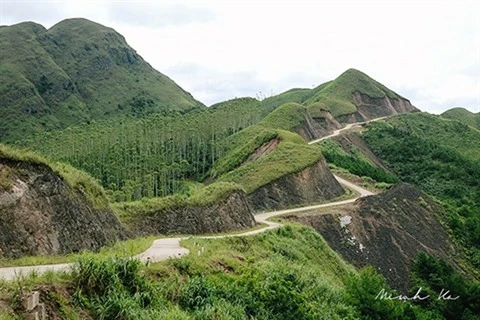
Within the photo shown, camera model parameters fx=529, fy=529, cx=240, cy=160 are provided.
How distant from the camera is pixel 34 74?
161 m

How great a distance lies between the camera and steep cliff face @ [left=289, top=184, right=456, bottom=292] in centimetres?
4550

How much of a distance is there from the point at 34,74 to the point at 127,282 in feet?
528

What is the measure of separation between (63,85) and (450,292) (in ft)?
477

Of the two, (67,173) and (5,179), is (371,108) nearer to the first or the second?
(67,173)

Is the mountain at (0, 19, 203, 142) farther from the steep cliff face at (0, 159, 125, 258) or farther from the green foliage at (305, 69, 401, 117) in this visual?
the steep cliff face at (0, 159, 125, 258)

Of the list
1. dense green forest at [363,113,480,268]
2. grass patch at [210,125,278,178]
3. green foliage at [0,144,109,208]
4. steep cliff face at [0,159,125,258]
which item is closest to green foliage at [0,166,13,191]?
steep cliff face at [0,159,125,258]

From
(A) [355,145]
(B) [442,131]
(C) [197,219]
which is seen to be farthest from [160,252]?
(B) [442,131]

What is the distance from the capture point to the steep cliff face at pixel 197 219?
30.3 metres

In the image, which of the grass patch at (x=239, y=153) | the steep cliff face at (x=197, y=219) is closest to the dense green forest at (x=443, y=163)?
the grass patch at (x=239, y=153)

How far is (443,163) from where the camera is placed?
9562 centimetres

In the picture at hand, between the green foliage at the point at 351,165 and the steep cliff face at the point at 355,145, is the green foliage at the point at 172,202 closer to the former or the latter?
the green foliage at the point at 351,165

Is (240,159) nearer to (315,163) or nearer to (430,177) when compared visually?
(315,163)

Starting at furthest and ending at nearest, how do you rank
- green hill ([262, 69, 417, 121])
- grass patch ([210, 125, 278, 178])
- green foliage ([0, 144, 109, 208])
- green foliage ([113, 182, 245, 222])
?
1. green hill ([262, 69, 417, 121])
2. grass patch ([210, 125, 278, 178])
3. green foliage ([113, 182, 245, 222])
4. green foliage ([0, 144, 109, 208])

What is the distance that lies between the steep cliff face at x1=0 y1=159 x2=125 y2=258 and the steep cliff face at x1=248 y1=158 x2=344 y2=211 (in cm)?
3151
